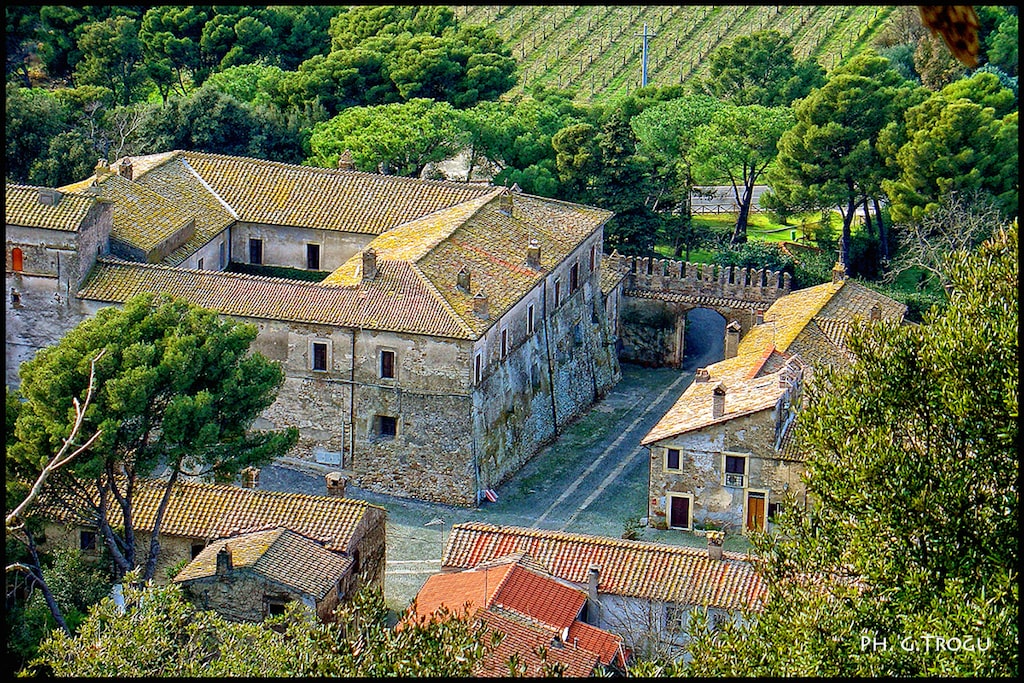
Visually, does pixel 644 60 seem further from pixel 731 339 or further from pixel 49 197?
pixel 49 197

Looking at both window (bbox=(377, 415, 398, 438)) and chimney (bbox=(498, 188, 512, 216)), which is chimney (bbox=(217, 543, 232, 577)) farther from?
chimney (bbox=(498, 188, 512, 216))

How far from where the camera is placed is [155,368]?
109 ft

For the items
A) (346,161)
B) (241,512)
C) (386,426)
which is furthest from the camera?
(346,161)

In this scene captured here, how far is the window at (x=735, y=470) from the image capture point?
3769 centimetres

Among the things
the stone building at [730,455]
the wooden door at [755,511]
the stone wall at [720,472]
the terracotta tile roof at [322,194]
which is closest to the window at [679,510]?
the stone building at [730,455]

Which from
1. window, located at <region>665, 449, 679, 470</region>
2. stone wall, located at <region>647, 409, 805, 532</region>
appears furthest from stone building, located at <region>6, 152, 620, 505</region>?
window, located at <region>665, 449, 679, 470</region>

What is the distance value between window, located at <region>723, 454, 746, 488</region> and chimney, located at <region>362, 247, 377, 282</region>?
9098mm

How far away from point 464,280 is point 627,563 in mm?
9720

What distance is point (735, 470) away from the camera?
37781 mm

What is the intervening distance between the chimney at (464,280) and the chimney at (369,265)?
6.42 ft

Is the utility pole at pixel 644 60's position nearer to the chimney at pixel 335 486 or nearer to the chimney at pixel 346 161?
the chimney at pixel 346 161

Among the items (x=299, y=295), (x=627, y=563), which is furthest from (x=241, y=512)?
(x=627, y=563)

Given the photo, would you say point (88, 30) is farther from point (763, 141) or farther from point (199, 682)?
point (199, 682)

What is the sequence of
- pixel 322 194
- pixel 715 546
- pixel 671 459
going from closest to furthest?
pixel 715 546 < pixel 671 459 < pixel 322 194
